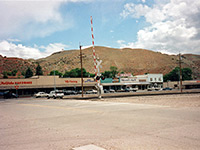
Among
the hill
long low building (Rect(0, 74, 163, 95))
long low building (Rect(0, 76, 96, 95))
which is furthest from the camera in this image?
the hill

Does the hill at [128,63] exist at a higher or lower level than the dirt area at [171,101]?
higher

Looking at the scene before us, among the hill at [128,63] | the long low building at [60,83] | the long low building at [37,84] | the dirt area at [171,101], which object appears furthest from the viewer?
the hill at [128,63]

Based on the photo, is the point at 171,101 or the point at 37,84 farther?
the point at 37,84

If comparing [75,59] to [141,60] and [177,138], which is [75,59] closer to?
[141,60]

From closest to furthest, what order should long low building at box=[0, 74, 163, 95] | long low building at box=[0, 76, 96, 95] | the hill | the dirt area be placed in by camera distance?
the dirt area
long low building at box=[0, 76, 96, 95]
long low building at box=[0, 74, 163, 95]
the hill

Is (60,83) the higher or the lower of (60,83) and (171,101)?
the higher

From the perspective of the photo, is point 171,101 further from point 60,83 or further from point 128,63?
point 128,63

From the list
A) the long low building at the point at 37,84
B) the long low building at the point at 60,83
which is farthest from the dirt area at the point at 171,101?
the long low building at the point at 37,84

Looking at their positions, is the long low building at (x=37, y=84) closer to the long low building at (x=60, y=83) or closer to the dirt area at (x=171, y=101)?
the long low building at (x=60, y=83)

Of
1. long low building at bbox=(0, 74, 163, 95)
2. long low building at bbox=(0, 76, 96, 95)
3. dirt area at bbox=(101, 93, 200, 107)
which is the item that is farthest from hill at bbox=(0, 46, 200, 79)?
dirt area at bbox=(101, 93, 200, 107)

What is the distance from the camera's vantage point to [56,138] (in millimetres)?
7773

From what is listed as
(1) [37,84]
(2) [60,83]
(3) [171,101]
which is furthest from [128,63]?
(3) [171,101]

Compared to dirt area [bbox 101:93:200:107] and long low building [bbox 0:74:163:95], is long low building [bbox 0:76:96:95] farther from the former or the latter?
dirt area [bbox 101:93:200:107]

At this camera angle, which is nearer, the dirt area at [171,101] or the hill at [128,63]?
the dirt area at [171,101]
